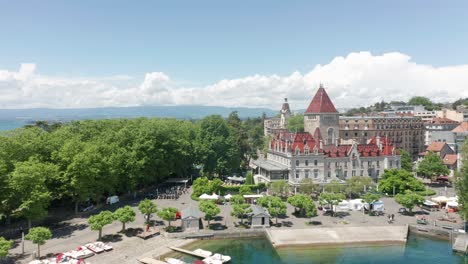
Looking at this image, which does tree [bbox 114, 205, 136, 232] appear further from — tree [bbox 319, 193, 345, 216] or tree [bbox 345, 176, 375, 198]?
tree [bbox 345, 176, 375, 198]

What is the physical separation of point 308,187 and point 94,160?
36.0 meters

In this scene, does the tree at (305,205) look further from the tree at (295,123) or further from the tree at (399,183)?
the tree at (295,123)

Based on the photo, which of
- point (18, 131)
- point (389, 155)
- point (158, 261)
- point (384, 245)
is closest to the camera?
point (158, 261)

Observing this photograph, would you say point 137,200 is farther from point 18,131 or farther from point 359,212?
point 359,212

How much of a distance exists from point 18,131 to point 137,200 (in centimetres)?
2333

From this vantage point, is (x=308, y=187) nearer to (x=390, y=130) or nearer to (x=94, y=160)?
(x=94, y=160)

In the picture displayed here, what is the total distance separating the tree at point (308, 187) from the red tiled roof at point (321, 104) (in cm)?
2128

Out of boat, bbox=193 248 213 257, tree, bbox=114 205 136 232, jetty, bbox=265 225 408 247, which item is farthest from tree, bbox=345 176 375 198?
tree, bbox=114 205 136 232

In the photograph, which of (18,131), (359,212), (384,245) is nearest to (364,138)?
(359,212)

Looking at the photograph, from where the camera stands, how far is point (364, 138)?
100188 mm

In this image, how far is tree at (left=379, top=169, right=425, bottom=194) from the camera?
6419 cm

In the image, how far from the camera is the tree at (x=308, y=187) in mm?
61656

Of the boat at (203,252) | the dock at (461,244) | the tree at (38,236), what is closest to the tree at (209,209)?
the boat at (203,252)

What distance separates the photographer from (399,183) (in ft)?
211
